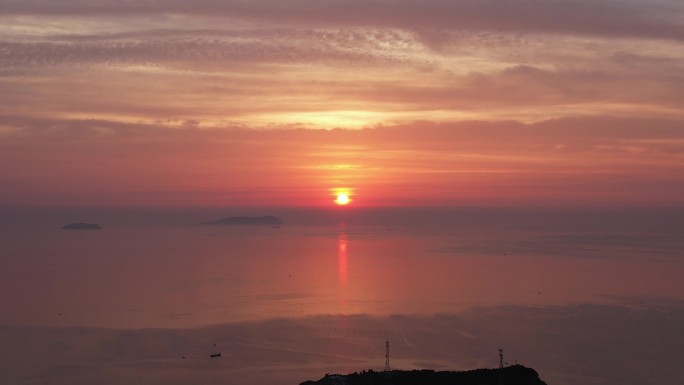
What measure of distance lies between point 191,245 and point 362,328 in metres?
87.0

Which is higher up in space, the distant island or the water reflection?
the water reflection

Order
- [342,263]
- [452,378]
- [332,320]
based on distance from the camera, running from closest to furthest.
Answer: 1. [452,378]
2. [332,320]
3. [342,263]

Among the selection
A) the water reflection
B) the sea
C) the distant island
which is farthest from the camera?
the water reflection

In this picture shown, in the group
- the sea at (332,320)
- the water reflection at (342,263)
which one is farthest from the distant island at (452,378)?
the water reflection at (342,263)

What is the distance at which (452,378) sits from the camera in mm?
25484

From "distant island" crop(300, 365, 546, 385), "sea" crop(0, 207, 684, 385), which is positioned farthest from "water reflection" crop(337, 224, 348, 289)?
"distant island" crop(300, 365, 546, 385)

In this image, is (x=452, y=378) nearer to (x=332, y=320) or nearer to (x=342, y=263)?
(x=332, y=320)

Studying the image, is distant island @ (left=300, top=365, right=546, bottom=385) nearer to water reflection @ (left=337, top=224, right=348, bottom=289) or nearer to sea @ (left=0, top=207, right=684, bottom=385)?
sea @ (left=0, top=207, right=684, bottom=385)

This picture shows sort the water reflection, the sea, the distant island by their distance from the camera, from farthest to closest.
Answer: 1. the water reflection
2. the sea
3. the distant island

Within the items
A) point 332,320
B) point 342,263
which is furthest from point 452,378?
point 342,263

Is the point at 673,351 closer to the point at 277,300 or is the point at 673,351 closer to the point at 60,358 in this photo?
the point at 277,300

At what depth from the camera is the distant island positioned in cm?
2483

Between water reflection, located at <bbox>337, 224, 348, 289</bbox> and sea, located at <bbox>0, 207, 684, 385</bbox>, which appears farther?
water reflection, located at <bbox>337, 224, 348, 289</bbox>

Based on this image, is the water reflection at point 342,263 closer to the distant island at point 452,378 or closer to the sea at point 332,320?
the sea at point 332,320
